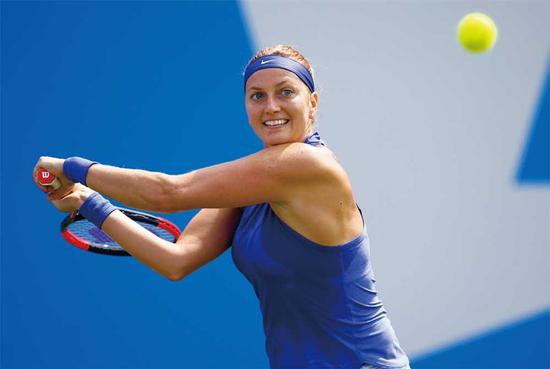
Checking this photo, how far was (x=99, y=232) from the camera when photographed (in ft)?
8.20

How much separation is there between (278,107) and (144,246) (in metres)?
0.52

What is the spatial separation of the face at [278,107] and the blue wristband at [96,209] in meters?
0.46

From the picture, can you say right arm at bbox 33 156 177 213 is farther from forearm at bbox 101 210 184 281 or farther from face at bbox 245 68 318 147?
face at bbox 245 68 318 147

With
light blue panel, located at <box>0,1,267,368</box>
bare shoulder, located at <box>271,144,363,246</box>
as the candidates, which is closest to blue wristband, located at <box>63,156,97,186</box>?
bare shoulder, located at <box>271,144,363,246</box>

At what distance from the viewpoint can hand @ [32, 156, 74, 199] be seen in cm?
201

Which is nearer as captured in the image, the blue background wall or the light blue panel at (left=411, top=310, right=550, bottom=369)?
the blue background wall

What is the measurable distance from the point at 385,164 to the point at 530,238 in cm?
85

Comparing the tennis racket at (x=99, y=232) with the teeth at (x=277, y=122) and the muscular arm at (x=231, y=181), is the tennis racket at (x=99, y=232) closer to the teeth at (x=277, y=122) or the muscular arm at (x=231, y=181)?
the muscular arm at (x=231, y=181)

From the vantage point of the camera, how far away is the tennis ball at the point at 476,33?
3469 millimetres

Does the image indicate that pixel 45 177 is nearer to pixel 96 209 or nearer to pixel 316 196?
pixel 96 209

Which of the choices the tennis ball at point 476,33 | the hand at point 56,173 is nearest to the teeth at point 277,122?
the hand at point 56,173

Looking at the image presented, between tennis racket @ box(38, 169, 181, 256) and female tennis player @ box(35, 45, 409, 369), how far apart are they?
309mm

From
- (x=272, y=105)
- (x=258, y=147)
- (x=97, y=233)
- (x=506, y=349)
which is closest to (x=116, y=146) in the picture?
(x=258, y=147)

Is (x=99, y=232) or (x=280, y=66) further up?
(x=280, y=66)
